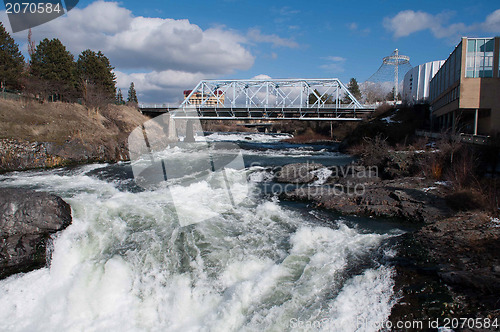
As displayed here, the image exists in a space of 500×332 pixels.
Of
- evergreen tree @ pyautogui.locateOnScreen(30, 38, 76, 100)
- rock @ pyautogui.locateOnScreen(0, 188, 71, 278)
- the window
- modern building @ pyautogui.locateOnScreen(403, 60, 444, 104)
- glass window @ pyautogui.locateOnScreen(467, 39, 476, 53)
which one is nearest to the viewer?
rock @ pyautogui.locateOnScreen(0, 188, 71, 278)

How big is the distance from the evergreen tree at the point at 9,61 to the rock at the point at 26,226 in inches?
1462

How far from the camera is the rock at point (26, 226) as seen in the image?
324 inches

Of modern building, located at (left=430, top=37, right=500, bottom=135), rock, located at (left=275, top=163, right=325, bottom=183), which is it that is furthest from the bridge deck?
rock, located at (left=275, top=163, right=325, bottom=183)

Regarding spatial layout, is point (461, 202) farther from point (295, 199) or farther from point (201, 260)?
point (201, 260)

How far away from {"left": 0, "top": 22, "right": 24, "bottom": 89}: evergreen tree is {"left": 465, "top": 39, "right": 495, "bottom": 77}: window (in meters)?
50.6

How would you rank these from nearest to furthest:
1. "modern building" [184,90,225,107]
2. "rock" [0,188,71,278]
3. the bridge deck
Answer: "rock" [0,188,71,278], the bridge deck, "modern building" [184,90,225,107]

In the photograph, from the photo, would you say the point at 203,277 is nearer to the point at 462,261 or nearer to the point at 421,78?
the point at 462,261

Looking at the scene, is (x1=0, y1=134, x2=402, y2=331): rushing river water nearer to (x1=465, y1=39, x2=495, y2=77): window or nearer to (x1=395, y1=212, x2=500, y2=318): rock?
(x1=395, y1=212, x2=500, y2=318): rock

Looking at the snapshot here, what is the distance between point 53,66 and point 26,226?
42.9 metres

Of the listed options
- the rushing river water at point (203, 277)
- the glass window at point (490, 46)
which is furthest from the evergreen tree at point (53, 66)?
the glass window at point (490, 46)

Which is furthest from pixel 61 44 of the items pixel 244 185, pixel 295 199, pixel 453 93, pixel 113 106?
pixel 453 93

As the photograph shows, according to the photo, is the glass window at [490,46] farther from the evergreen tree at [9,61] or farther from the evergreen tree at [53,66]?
the evergreen tree at [9,61]

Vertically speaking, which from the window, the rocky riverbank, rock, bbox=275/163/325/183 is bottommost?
the rocky riverbank

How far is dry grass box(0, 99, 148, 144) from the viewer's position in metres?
26.0
